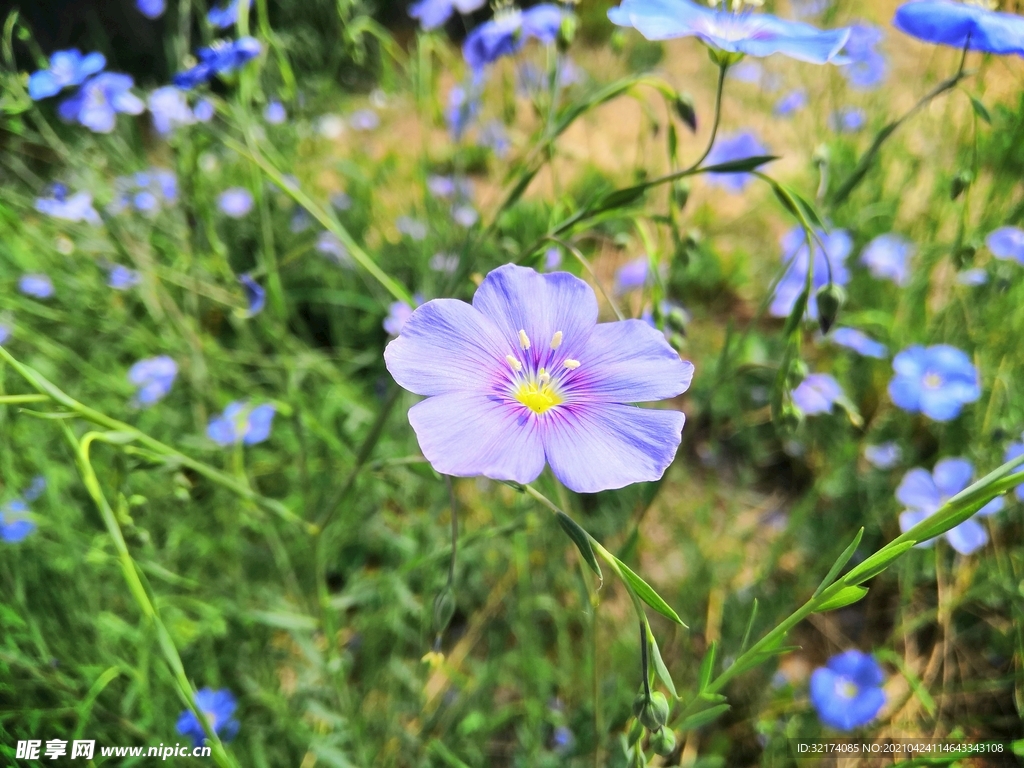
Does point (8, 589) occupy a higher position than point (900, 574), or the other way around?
point (900, 574)

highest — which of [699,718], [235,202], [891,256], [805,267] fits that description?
[235,202]

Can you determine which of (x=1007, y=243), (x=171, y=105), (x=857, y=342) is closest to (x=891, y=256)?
(x=1007, y=243)

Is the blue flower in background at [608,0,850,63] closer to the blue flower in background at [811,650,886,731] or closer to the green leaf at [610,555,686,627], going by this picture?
the green leaf at [610,555,686,627]

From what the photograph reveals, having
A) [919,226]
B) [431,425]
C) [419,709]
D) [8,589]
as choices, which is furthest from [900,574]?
[8,589]

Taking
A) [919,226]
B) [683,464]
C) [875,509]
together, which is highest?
[919,226]

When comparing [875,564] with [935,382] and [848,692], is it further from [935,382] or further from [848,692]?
[935,382]

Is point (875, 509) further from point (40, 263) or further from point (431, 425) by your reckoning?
point (40, 263)

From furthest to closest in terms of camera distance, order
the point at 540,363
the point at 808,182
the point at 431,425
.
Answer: the point at 808,182 → the point at 540,363 → the point at 431,425
